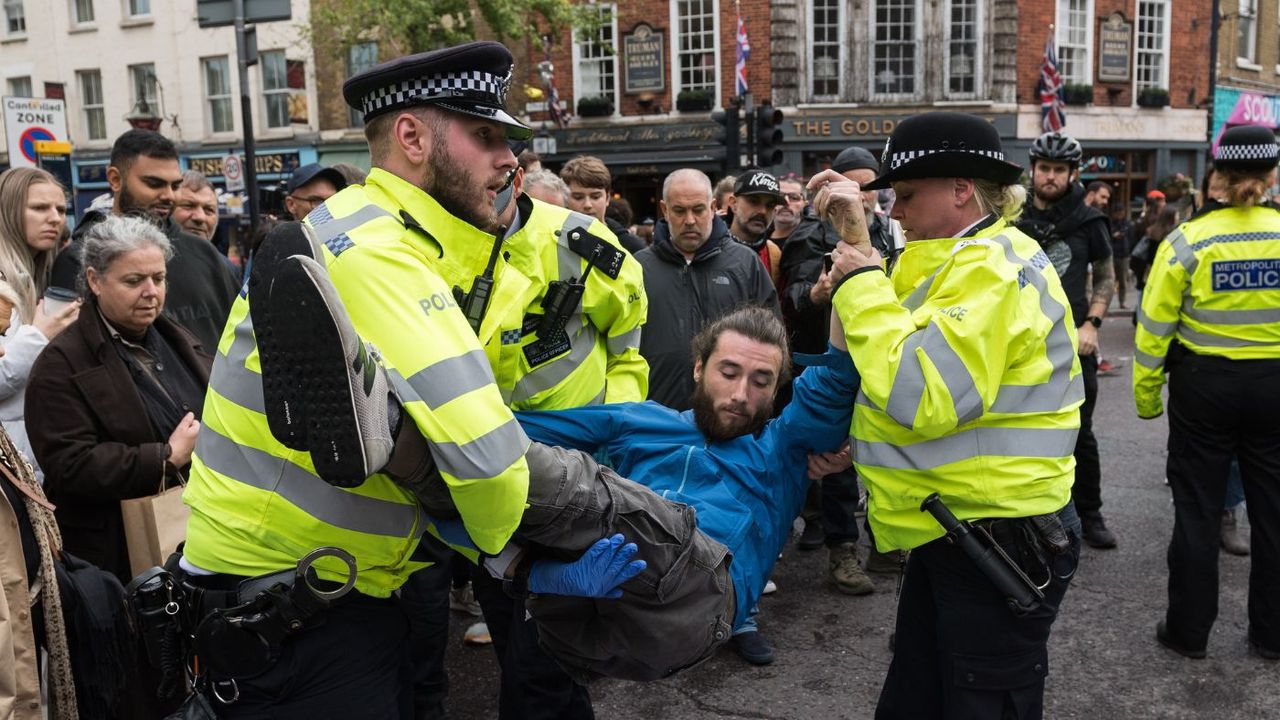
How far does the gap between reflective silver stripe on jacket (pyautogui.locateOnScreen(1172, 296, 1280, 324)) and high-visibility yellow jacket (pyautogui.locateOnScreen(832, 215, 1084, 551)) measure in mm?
1984

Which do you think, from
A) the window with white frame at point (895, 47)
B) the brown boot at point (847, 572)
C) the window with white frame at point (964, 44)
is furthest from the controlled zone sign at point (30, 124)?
the window with white frame at point (964, 44)

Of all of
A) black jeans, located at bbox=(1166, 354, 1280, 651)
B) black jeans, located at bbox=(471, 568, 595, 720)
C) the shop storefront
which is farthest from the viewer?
the shop storefront

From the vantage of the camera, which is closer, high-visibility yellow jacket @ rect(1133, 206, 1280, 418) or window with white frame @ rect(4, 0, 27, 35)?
high-visibility yellow jacket @ rect(1133, 206, 1280, 418)

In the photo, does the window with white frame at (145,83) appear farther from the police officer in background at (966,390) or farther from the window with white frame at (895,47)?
the police officer in background at (966,390)

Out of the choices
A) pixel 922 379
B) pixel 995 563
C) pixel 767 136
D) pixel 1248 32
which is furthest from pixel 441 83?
pixel 1248 32

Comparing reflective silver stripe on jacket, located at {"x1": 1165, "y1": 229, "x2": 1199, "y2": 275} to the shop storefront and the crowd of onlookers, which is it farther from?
the shop storefront

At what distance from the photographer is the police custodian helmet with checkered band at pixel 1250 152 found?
404 centimetres

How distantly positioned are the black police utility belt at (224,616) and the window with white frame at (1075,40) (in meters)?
23.7

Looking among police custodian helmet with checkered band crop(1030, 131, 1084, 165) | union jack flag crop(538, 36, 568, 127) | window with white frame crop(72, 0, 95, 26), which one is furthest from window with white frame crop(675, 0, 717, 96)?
police custodian helmet with checkered band crop(1030, 131, 1084, 165)

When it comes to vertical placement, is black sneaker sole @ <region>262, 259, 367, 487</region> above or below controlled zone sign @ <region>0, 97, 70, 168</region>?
below

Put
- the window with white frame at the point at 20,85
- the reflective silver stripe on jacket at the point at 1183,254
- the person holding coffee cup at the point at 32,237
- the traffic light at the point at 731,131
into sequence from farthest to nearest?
the window with white frame at the point at 20,85 < the traffic light at the point at 731,131 < the reflective silver stripe on jacket at the point at 1183,254 < the person holding coffee cup at the point at 32,237

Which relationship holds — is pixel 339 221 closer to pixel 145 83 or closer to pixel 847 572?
pixel 847 572

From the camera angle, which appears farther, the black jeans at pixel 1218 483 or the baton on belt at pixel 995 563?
the black jeans at pixel 1218 483

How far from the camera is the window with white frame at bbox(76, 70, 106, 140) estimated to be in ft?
86.3
